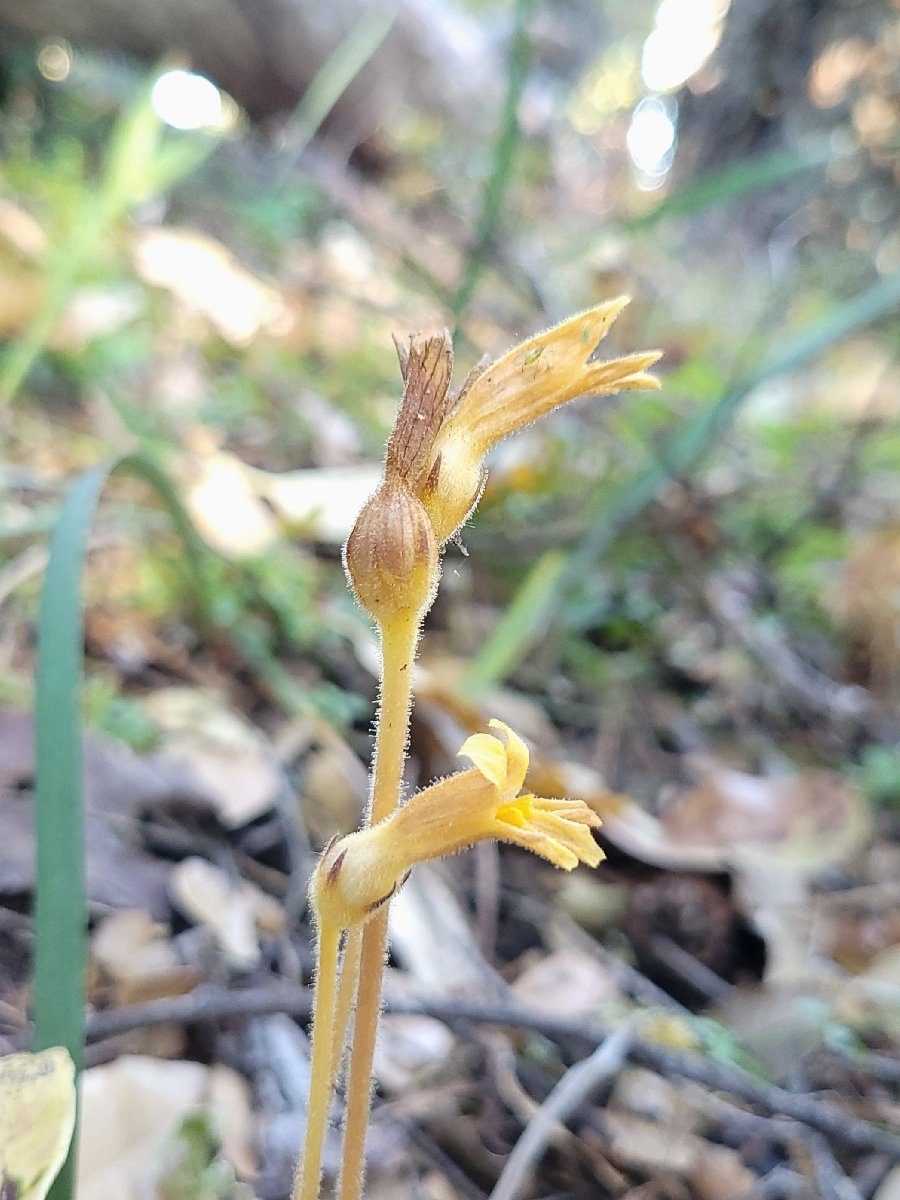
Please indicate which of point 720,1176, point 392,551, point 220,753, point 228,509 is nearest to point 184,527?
point 220,753

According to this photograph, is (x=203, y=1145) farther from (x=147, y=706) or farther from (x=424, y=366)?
(x=147, y=706)

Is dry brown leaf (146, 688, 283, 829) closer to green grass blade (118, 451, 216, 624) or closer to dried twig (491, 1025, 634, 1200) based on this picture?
green grass blade (118, 451, 216, 624)

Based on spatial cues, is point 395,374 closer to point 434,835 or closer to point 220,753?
point 220,753

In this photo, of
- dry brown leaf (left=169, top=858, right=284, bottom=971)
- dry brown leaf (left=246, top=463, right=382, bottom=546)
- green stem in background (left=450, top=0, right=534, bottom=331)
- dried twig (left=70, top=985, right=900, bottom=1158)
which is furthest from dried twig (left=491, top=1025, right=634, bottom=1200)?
dry brown leaf (left=246, top=463, right=382, bottom=546)

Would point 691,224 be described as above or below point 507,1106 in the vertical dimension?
above

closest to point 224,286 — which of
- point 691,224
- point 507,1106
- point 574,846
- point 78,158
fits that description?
point 78,158
